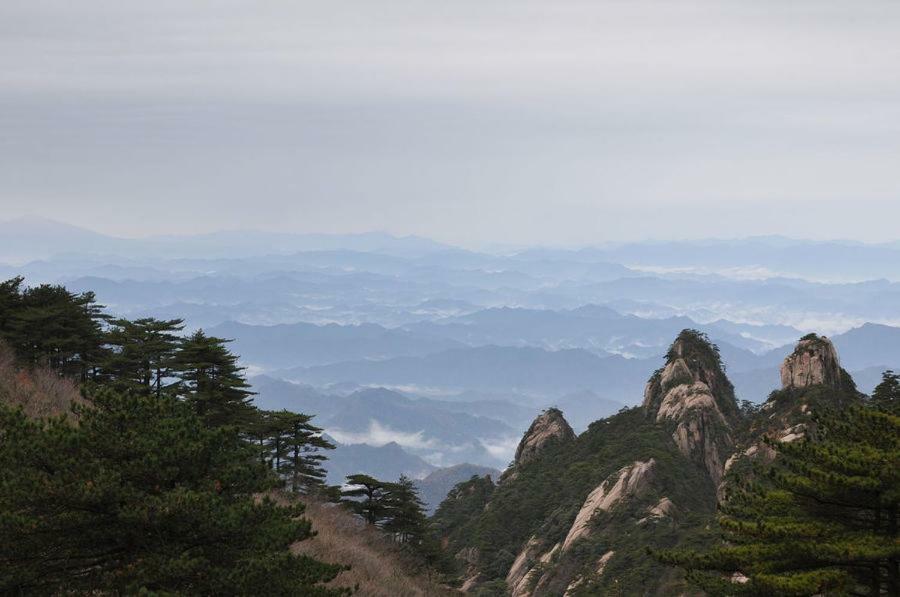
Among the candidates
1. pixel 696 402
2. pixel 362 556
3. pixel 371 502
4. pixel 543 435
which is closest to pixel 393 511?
pixel 371 502

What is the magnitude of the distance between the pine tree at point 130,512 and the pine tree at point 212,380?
22239mm

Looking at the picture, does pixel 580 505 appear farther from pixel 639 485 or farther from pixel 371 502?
pixel 371 502

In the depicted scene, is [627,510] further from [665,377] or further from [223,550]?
[223,550]

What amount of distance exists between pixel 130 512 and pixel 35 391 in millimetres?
18520

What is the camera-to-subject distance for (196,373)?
123 feet

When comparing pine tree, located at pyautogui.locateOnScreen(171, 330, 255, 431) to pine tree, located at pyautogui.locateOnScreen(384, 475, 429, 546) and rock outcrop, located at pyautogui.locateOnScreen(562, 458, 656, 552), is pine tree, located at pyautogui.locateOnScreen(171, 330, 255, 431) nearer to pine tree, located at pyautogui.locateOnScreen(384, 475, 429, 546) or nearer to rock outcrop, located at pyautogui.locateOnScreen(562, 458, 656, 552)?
pine tree, located at pyautogui.locateOnScreen(384, 475, 429, 546)

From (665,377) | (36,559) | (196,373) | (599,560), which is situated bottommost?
(599,560)

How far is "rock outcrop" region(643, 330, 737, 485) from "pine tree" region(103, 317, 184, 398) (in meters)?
36.5

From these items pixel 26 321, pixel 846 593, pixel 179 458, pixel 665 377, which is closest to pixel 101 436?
pixel 179 458

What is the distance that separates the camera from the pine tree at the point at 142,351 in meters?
41.0

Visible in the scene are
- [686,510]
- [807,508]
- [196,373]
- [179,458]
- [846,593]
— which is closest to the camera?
[846,593]

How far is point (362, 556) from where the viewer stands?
27906mm

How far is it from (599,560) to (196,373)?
80.4 ft

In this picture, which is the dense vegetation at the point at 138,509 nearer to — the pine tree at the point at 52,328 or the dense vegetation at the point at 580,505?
the pine tree at the point at 52,328
